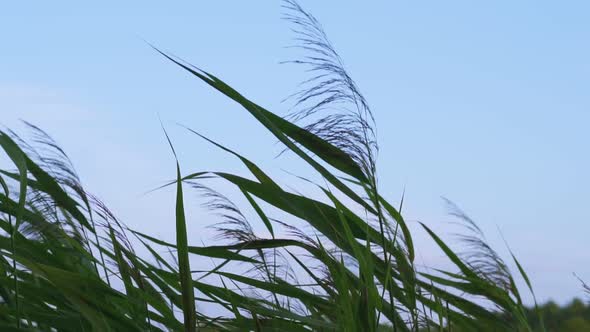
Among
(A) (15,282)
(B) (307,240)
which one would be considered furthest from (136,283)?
(B) (307,240)

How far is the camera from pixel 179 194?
1587 mm

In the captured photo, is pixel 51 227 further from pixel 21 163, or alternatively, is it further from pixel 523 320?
pixel 523 320

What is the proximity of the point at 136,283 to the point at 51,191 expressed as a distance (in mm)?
338

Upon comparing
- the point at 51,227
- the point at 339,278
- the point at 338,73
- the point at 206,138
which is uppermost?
the point at 338,73

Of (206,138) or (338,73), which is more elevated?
(338,73)

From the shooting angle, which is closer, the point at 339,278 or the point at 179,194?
the point at 179,194

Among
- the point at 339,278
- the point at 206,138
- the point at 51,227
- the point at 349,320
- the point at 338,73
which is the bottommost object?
the point at 349,320

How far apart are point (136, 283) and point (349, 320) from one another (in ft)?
1.67

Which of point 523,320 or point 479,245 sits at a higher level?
point 479,245

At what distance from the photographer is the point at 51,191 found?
2.04m

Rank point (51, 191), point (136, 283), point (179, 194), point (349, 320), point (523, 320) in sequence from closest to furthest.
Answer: point (179, 194)
point (349, 320)
point (136, 283)
point (51, 191)
point (523, 320)

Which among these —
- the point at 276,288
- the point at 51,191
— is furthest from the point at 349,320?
the point at 51,191

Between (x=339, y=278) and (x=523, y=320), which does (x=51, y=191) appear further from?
(x=523, y=320)

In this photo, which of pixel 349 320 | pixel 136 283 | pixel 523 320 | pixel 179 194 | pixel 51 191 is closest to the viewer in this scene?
pixel 179 194
